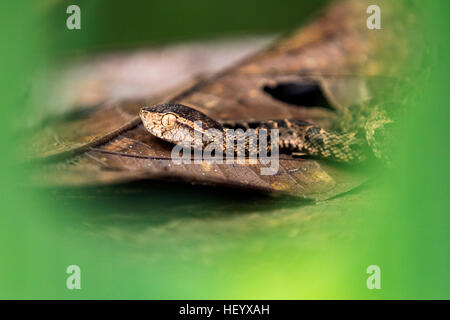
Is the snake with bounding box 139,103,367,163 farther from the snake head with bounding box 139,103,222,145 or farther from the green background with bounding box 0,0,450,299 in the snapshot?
the green background with bounding box 0,0,450,299

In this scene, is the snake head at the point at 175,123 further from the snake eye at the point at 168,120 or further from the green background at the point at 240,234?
the green background at the point at 240,234

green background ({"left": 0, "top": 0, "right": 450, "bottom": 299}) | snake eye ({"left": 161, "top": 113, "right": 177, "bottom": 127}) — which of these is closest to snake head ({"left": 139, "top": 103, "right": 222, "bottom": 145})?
snake eye ({"left": 161, "top": 113, "right": 177, "bottom": 127})

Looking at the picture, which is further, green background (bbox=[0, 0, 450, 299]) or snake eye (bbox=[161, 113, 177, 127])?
snake eye (bbox=[161, 113, 177, 127])

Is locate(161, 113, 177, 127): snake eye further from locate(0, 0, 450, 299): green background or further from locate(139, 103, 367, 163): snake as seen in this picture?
locate(0, 0, 450, 299): green background

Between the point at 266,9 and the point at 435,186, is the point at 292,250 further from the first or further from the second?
the point at 266,9

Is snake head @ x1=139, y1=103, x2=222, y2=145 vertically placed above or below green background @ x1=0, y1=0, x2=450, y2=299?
above

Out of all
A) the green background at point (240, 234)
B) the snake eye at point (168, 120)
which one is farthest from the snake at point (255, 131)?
the green background at point (240, 234)

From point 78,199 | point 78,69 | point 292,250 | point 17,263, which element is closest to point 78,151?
point 78,199
